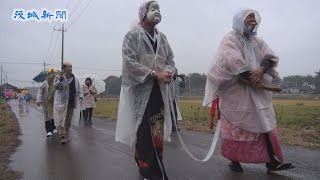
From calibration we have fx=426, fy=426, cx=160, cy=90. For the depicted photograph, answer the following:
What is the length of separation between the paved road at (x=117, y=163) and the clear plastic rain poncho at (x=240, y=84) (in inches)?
28.5

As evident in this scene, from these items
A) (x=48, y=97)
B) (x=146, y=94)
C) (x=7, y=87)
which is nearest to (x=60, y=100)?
(x=48, y=97)

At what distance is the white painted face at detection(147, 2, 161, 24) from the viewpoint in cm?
504

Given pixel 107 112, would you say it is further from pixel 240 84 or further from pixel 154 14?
pixel 154 14

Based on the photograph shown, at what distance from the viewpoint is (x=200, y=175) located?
5.60 m

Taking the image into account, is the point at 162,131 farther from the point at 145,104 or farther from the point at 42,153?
the point at 42,153

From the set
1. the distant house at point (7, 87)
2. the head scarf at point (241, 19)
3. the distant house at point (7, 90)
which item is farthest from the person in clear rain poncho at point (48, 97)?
the distant house at point (7, 87)

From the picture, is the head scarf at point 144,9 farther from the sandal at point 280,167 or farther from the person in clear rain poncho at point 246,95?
the sandal at point 280,167

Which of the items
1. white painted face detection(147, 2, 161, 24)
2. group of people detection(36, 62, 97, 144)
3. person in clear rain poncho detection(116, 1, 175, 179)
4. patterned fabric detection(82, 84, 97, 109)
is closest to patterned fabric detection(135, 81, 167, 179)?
person in clear rain poncho detection(116, 1, 175, 179)

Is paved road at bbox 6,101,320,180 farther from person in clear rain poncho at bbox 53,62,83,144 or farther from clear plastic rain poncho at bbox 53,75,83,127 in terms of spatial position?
clear plastic rain poncho at bbox 53,75,83,127

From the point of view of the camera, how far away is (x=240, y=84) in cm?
555

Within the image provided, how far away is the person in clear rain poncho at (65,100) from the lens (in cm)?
952

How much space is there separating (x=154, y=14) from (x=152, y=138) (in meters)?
1.46

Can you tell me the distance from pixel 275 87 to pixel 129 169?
2.35 metres

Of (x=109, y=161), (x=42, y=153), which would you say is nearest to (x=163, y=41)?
(x=109, y=161)
